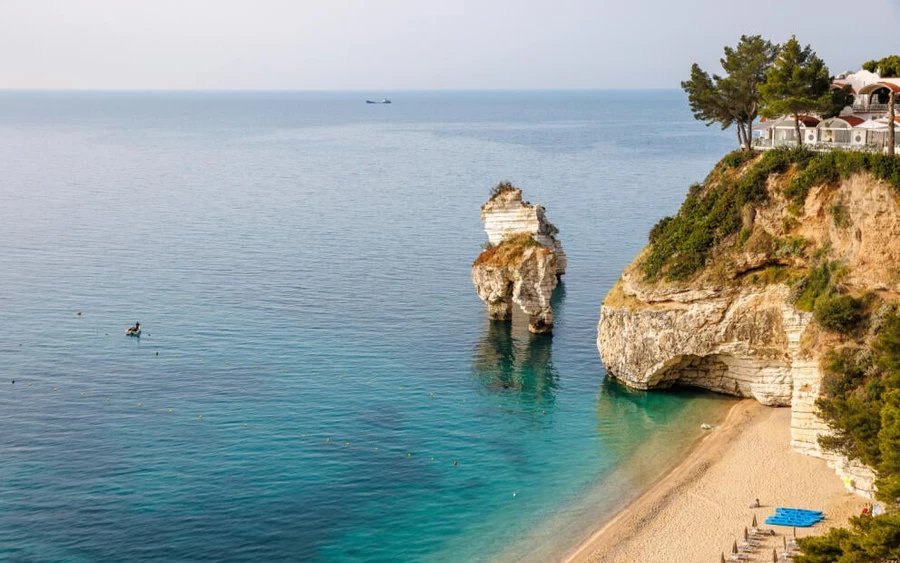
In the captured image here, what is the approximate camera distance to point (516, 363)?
67.4m

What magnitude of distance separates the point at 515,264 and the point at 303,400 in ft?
64.3

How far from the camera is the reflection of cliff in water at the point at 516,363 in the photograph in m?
62.6

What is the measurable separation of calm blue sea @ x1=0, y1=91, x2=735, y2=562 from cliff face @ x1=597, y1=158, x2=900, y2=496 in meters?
2.59

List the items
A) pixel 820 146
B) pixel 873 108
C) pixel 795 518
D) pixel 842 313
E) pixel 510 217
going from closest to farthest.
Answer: pixel 795 518 < pixel 842 313 < pixel 820 146 < pixel 873 108 < pixel 510 217

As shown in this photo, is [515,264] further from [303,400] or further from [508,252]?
[303,400]

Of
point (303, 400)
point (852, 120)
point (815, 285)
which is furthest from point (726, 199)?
point (303, 400)

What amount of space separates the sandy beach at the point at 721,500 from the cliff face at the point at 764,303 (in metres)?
1.84

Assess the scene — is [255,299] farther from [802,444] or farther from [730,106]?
[802,444]

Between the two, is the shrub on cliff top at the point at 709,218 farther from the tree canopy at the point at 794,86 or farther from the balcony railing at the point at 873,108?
the balcony railing at the point at 873,108

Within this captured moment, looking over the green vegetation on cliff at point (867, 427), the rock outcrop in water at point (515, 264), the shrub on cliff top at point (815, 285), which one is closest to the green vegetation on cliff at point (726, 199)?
the shrub on cliff top at point (815, 285)

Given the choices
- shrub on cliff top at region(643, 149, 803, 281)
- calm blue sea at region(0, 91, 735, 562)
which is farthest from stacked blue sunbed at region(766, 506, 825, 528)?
shrub on cliff top at region(643, 149, 803, 281)

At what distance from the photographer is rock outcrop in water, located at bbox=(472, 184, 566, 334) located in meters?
70.3

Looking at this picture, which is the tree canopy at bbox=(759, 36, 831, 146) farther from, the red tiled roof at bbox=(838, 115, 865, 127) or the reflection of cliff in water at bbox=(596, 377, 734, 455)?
the reflection of cliff in water at bbox=(596, 377, 734, 455)

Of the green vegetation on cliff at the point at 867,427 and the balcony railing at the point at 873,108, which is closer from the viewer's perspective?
the green vegetation on cliff at the point at 867,427
